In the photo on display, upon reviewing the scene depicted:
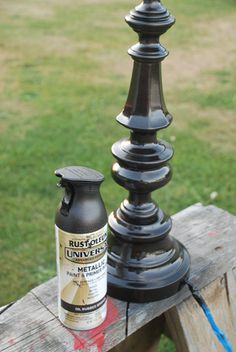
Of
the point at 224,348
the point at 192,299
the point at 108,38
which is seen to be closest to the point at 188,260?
the point at 192,299

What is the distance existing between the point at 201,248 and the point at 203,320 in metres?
0.26

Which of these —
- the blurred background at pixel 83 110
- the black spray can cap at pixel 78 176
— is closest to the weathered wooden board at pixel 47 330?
the black spray can cap at pixel 78 176

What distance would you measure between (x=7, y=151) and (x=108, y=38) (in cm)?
294

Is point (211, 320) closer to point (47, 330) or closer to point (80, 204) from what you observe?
point (47, 330)

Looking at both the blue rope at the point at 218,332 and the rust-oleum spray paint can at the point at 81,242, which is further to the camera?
the blue rope at the point at 218,332

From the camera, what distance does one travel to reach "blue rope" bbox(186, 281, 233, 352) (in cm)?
166

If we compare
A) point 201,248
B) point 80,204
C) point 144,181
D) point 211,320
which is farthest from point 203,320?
point 80,204

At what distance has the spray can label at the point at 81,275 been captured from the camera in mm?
1350

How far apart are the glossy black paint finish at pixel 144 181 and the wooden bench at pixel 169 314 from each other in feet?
0.19

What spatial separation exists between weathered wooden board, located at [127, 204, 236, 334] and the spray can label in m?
0.15

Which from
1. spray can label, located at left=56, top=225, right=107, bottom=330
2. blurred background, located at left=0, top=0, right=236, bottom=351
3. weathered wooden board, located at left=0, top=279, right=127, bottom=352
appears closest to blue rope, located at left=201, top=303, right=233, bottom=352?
weathered wooden board, located at left=0, top=279, right=127, bottom=352

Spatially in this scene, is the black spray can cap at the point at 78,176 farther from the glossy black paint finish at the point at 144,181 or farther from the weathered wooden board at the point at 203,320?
the weathered wooden board at the point at 203,320

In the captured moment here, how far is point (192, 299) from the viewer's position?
1.65 m

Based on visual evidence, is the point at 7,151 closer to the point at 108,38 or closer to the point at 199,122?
the point at 199,122
